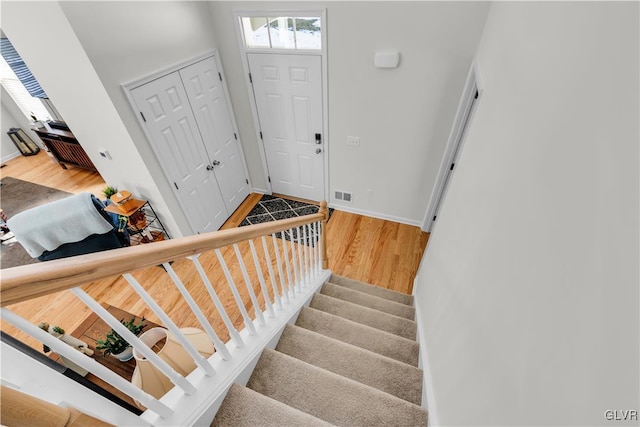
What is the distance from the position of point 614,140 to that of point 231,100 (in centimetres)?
365

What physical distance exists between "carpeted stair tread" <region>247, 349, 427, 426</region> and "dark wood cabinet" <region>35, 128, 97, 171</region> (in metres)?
5.47

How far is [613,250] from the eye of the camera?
1.52 ft

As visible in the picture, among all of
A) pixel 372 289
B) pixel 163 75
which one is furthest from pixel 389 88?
pixel 163 75

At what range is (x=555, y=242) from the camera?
0.64m

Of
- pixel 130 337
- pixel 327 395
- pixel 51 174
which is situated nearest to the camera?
pixel 130 337

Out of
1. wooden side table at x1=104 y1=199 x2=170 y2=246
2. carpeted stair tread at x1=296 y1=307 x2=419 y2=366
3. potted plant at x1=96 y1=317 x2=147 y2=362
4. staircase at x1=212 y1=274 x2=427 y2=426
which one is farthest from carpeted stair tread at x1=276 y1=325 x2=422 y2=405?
wooden side table at x1=104 y1=199 x2=170 y2=246

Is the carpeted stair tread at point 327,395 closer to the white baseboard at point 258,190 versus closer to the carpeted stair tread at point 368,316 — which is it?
the carpeted stair tread at point 368,316

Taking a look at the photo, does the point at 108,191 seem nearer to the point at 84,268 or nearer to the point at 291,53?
the point at 291,53

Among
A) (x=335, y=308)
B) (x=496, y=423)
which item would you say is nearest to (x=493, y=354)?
(x=496, y=423)

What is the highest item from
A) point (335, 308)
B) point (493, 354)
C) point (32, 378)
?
point (32, 378)

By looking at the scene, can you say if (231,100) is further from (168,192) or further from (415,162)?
(415,162)

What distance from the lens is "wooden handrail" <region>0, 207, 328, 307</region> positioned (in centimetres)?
Answer: 48

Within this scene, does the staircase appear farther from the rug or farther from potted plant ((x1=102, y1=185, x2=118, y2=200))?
the rug

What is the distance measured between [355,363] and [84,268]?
4.83 feet
